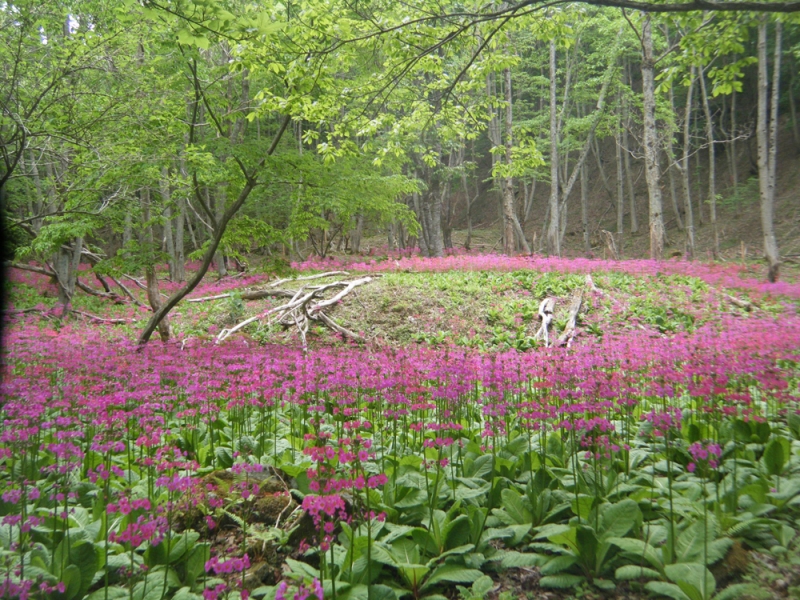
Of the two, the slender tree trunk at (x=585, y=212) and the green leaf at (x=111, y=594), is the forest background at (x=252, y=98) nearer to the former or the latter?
the green leaf at (x=111, y=594)

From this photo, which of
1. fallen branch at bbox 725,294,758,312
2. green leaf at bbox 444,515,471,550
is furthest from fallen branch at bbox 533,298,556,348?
green leaf at bbox 444,515,471,550

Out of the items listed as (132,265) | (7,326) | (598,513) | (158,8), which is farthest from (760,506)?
(7,326)

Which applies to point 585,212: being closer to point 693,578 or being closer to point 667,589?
point 693,578

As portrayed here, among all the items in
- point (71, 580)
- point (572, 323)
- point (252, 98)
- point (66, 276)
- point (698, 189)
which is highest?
point (698, 189)

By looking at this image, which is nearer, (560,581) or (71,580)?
(71,580)

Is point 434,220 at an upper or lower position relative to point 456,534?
upper

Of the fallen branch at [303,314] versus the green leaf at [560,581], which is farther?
the fallen branch at [303,314]

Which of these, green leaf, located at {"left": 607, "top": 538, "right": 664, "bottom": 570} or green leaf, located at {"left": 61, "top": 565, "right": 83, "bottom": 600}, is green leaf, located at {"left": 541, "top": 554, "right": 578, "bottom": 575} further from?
green leaf, located at {"left": 61, "top": 565, "right": 83, "bottom": 600}

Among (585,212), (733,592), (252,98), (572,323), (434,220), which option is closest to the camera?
(733,592)

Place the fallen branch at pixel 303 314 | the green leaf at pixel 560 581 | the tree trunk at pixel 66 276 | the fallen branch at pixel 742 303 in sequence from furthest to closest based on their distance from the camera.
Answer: the tree trunk at pixel 66 276 → the fallen branch at pixel 742 303 → the fallen branch at pixel 303 314 → the green leaf at pixel 560 581

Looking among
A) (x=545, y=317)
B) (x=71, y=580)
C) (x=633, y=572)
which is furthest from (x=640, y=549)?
(x=545, y=317)

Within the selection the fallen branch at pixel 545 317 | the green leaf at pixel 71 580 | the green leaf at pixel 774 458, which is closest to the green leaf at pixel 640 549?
the green leaf at pixel 774 458

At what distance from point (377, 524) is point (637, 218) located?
1419 inches

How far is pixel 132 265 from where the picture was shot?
25.1ft
